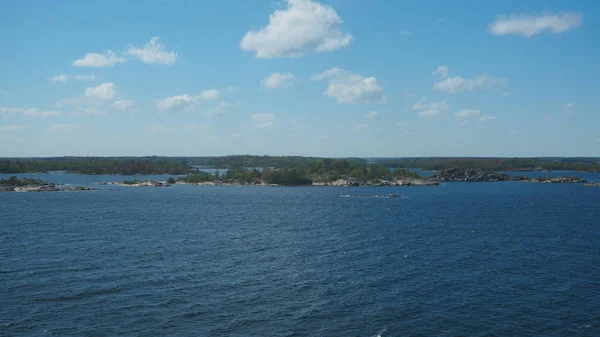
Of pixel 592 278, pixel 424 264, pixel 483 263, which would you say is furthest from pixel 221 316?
pixel 592 278

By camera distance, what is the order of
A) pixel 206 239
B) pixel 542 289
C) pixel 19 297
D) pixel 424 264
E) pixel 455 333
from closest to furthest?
pixel 455 333 < pixel 19 297 < pixel 542 289 < pixel 424 264 < pixel 206 239

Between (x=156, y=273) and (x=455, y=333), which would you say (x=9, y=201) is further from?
(x=455, y=333)

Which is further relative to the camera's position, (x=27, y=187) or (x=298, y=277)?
(x=27, y=187)

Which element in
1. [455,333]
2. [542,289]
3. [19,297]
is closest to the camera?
[455,333]

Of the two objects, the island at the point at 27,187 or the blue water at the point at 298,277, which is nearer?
the blue water at the point at 298,277

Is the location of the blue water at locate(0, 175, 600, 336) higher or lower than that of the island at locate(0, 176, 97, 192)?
lower

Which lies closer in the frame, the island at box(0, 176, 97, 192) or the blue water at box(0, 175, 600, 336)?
the blue water at box(0, 175, 600, 336)

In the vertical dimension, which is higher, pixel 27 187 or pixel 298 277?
pixel 27 187

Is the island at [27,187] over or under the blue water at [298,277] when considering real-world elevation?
over
